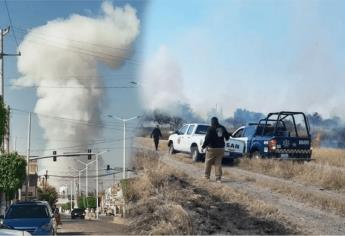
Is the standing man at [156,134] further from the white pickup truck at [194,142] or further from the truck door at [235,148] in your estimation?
the truck door at [235,148]

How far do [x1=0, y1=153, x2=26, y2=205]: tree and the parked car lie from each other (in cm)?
2829

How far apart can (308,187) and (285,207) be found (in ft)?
13.0

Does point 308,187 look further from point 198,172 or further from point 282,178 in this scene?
point 198,172

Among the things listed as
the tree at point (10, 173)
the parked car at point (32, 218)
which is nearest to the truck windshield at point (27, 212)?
the parked car at point (32, 218)

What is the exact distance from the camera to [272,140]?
993 inches

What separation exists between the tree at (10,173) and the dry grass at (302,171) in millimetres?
29231

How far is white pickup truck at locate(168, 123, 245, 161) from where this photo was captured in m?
25.3

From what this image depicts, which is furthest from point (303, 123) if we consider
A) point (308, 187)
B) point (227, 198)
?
point (227, 198)

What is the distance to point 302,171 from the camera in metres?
21.5

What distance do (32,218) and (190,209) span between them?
30.9 feet

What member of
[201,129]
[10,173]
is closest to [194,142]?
[201,129]

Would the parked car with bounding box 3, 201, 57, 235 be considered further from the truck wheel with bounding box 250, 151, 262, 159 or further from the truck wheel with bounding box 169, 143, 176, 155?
the truck wheel with bounding box 250, 151, 262, 159

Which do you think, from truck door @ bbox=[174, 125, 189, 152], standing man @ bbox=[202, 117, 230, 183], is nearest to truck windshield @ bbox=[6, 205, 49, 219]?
standing man @ bbox=[202, 117, 230, 183]

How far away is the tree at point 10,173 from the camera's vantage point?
50006mm
